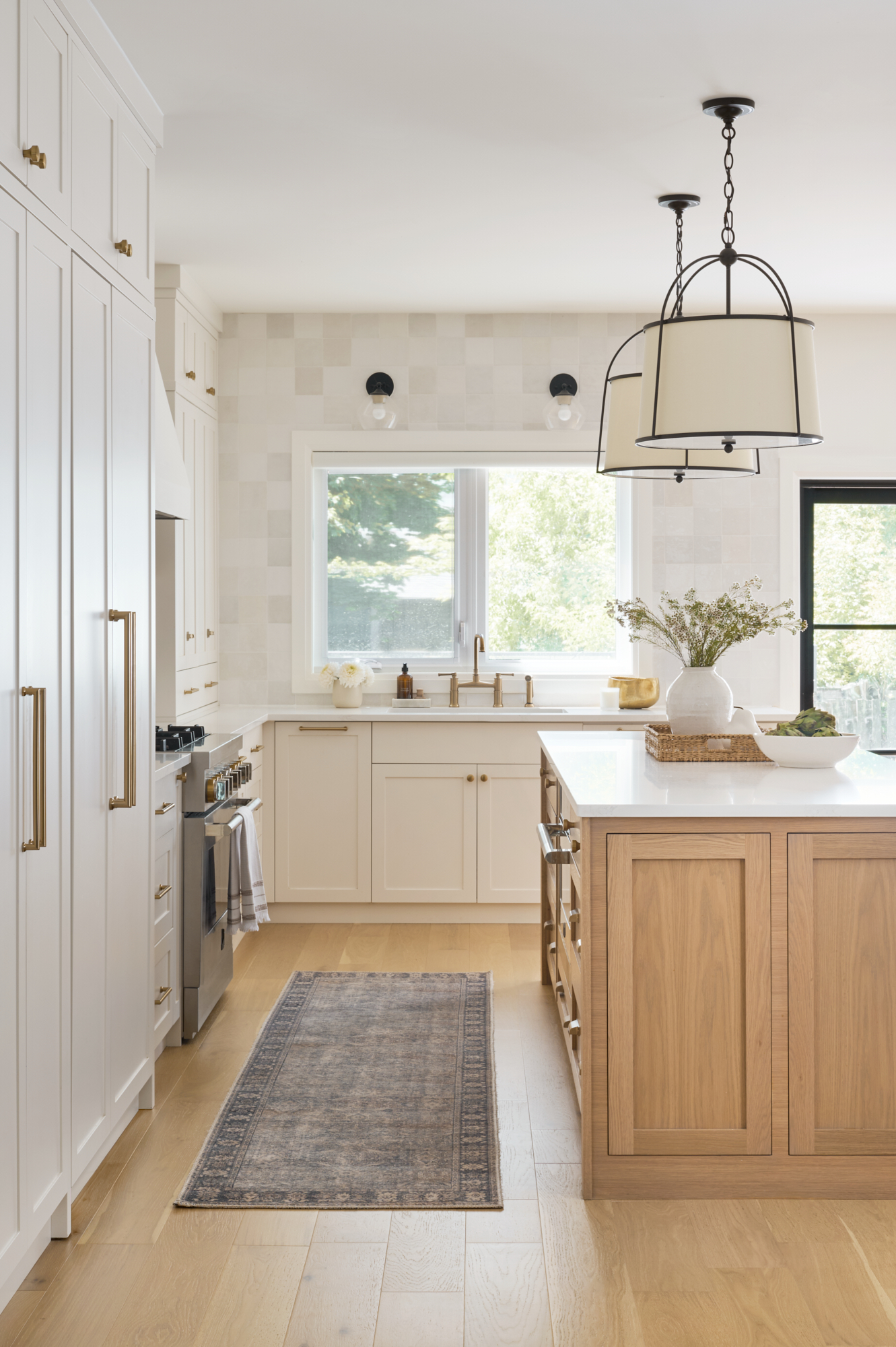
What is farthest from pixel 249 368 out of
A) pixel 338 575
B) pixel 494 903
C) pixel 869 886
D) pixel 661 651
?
pixel 869 886

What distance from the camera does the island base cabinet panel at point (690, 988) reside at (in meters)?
2.55

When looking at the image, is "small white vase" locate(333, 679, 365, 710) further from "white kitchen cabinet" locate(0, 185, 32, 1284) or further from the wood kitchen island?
"white kitchen cabinet" locate(0, 185, 32, 1284)

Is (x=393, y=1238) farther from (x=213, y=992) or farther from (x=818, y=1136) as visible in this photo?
(x=213, y=992)

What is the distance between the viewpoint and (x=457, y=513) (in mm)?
5477

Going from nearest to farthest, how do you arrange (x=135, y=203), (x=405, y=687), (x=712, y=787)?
(x=712, y=787), (x=135, y=203), (x=405, y=687)

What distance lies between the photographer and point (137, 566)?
2953 mm

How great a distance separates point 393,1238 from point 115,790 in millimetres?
1222

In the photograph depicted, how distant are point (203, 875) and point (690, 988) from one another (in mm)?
1702

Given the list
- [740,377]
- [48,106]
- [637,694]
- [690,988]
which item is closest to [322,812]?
[637,694]

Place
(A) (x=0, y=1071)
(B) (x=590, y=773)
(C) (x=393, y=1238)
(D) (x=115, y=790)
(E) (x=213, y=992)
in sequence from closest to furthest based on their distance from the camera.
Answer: (A) (x=0, y=1071)
(C) (x=393, y=1238)
(D) (x=115, y=790)
(B) (x=590, y=773)
(E) (x=213, y=992)

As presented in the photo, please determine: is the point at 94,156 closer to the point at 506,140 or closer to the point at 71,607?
the point at 71,607

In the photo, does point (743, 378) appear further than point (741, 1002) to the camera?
No

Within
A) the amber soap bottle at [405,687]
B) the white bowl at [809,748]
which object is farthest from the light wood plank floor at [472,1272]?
the amber soap bottle at [405,687]

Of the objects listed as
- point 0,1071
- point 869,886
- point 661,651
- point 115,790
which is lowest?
point 0,1071
